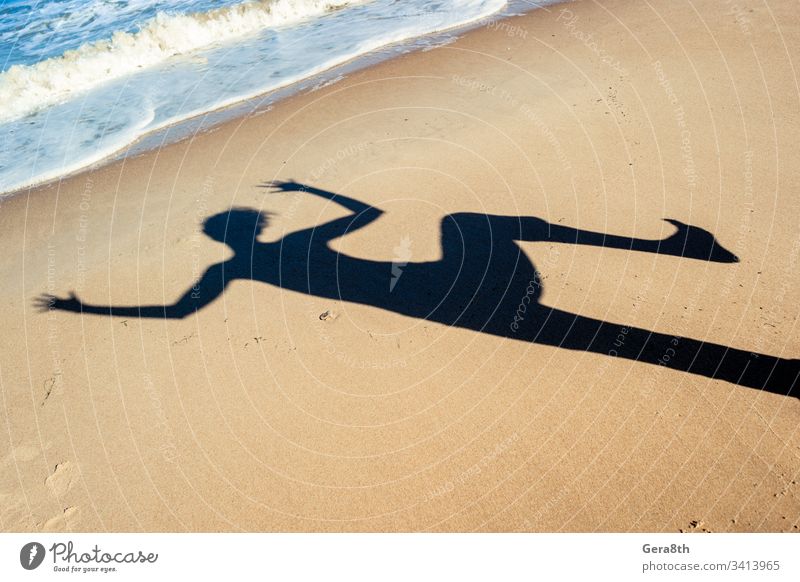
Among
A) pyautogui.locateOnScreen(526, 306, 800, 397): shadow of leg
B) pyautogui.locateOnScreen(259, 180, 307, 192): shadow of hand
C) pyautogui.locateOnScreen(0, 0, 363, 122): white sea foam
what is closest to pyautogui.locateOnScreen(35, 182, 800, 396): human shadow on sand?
pyautogui.locateOnScreen(526, 306, 800, 397): shadow of leg

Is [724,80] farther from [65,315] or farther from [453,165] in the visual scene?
[65,315]

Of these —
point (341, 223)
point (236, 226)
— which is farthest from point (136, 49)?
point (341, 223)

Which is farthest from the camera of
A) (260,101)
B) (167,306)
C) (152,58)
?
(152,58)

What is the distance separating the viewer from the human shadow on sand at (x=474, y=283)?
22.0 feet

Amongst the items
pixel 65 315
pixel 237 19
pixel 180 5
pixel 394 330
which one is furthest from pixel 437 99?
pixel 180 5

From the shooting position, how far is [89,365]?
7789 millimetres

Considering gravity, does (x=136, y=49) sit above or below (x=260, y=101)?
above

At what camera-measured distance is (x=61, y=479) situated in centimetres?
642

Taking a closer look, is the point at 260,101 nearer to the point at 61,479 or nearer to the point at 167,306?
the point at 167,306

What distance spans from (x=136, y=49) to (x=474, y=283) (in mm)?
16749

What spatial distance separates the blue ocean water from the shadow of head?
496cm

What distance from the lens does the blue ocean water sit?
14.5 meters

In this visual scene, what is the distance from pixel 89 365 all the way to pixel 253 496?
3.36 metres

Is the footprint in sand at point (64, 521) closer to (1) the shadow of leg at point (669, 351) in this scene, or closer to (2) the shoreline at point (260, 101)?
(1) the shadow of leg at point (669, 351)
